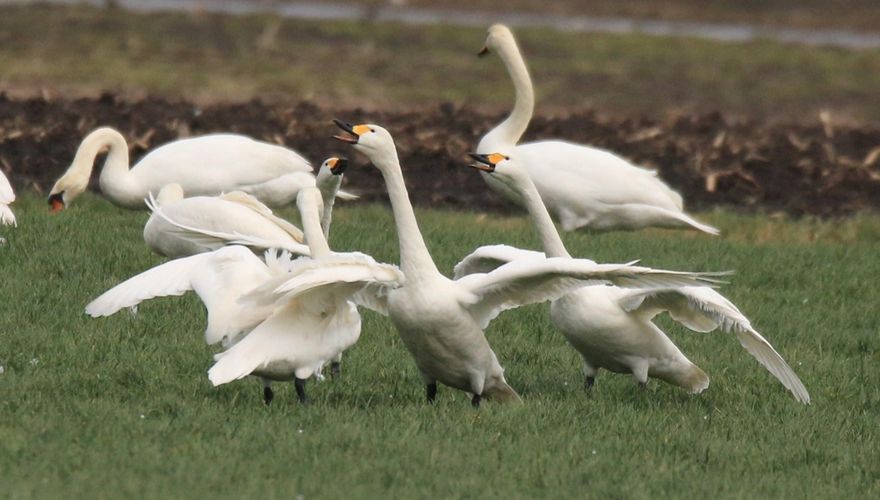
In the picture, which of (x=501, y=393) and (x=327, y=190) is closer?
(x=501, y=393)

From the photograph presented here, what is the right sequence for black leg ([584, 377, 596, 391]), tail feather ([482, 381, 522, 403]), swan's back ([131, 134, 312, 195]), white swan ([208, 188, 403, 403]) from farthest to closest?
swan's back ([131, 134, 312, 195]) < black leg ([584, 377, 596, 391]) < tail feather ([482, 381, 522, 403]) < white swan ([208, 188, 403, 403])

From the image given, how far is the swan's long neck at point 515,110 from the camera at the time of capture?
13070mm

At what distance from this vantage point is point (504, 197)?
42.2 ft

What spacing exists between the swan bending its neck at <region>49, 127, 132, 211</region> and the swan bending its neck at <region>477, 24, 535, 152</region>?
278 centimetres

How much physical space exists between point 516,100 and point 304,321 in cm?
627

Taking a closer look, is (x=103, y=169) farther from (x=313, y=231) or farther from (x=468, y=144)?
(x=468, y=144)

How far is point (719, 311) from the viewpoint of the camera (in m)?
7.71

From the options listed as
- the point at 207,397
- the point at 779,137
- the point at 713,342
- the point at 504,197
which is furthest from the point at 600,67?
the point at 207,397

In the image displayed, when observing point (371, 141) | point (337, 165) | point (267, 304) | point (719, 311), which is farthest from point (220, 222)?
point (719, 311)

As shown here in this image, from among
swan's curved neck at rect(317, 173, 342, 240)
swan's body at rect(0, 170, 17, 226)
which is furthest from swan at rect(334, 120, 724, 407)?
swan's body at rect(0, 170, 17, 226)

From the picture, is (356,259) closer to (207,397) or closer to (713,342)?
(207,397)

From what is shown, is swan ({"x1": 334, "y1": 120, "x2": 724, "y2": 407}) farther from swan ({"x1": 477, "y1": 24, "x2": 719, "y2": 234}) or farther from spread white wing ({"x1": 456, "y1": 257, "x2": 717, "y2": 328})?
swan ({"x1": 477, "y1": 24, "x2": 719, "y2": 234})

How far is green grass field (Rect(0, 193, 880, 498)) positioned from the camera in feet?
20.9

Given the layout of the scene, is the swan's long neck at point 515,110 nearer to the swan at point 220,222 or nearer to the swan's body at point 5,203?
the swan at point 220,222
